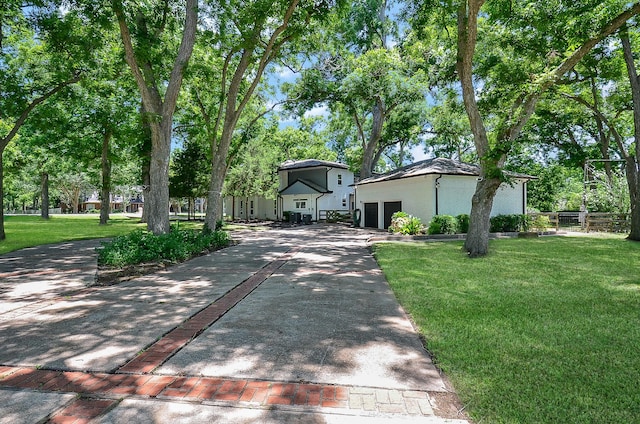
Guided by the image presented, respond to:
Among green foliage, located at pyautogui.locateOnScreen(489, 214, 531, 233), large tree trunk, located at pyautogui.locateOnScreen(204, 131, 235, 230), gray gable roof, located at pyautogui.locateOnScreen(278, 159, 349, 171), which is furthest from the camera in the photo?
gray gable roof, located at pyautogui.locateOnScreen(278, 159, 349, 171)

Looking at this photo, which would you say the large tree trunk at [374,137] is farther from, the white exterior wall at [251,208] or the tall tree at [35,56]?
the tall tree at [35,56]

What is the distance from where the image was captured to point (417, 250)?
11.8 meters

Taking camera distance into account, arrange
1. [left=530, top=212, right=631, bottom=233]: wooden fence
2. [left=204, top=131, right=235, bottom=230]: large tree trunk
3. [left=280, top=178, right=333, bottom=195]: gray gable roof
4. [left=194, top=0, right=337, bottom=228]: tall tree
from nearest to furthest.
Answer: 1. [left=194, top=0, right=337, bottom=228]: tall tree
2. [left=204, top=131, right=235, bottom=230]: large tree trunk
3. [left=530, top=212, right=631, bottom=233]: wooden fence
4. [left=280, top=178, right=333, bottom=195]: gray gable roof

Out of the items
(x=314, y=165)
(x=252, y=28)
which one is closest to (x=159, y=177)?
(x=252, y=28)

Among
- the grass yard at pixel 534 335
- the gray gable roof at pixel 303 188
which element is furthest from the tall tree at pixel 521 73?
the gray gable roof at pixel 303 188

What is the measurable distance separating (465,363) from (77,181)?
65.3 metres

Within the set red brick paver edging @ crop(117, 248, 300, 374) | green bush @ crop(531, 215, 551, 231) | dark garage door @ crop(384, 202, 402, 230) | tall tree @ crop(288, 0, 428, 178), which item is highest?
tall tree @ crop(288, 0, 428, 178)

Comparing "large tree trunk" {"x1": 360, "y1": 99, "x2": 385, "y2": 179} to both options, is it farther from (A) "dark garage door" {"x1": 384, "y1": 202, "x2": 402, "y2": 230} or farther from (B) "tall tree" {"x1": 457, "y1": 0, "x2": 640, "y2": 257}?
(B) "tall tree" {"x1": 457, "y1": 0, "x2": 640, "y2": 257}

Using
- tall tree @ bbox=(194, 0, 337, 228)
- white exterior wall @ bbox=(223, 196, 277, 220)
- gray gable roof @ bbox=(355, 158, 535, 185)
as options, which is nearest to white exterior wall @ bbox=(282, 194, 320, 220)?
white exterior wall @ bbox=(223, 196, 277, 220)

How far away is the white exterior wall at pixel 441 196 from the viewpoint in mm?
18781

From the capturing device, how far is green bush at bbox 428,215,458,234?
653 inches

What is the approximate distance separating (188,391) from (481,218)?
394 inches

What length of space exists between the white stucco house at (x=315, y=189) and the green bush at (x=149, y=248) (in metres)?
20.7

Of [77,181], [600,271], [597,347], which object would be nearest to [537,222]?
[600,271]
